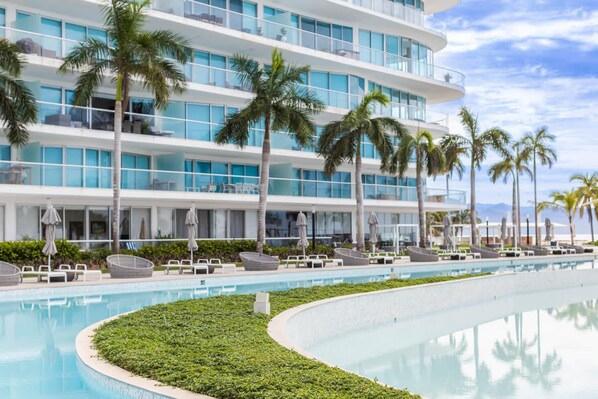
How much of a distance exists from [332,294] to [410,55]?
32.6m

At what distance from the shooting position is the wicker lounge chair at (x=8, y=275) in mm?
22392

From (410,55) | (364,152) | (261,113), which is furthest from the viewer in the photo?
(410,55)

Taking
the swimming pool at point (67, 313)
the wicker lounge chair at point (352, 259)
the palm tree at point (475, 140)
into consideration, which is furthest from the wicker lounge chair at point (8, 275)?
the palm tree at point (475, 140)

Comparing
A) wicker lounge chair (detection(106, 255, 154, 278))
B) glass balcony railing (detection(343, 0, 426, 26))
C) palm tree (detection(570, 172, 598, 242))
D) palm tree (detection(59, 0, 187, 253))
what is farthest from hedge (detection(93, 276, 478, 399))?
palm tree (detection(570, 172, 598, 242))

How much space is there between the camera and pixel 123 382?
9195 mm

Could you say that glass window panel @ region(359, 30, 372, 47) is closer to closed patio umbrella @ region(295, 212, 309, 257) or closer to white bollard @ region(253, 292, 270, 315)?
closed patio umbrella @ region(295, 212, 309, 257)

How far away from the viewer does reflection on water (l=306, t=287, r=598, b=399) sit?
13.1 metres

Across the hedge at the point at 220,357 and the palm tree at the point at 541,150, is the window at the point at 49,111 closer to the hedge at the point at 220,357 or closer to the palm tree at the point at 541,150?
the hedge at the point at 220,357

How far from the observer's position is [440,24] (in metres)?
50.9

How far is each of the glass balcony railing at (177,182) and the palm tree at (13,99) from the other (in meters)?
3.22

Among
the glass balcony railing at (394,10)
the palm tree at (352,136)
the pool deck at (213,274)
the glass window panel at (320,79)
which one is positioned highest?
the glass balcony railing at (394,10)

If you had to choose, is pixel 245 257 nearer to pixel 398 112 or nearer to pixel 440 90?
pixel 398 112

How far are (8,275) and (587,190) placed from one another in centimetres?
6082

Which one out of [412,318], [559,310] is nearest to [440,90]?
[559,310]
